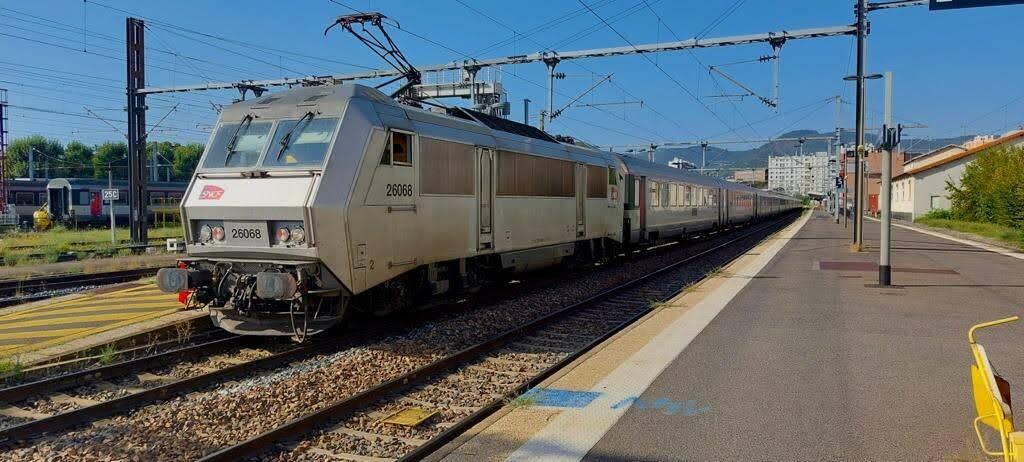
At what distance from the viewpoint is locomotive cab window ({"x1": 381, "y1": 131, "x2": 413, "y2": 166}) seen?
9078 millimetres

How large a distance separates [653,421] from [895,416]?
1.89 metres

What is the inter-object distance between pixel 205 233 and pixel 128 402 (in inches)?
119

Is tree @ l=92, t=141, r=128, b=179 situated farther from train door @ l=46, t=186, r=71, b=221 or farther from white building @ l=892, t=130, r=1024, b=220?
white building @ l=892, t=130, r=1024, b=220

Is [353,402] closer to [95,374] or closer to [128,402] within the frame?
[128,402]

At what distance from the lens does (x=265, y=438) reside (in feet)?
17.6

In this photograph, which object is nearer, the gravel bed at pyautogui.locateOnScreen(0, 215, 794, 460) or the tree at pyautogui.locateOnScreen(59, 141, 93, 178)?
the gravel bed at pyautogui.locateOnScreen(0, 215, 794, 460)

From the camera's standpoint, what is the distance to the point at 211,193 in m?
8.95

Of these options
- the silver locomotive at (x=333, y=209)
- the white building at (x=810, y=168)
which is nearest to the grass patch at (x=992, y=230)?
the white building at (x=810, y=168)

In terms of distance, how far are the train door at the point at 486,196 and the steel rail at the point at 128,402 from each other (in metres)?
4.22

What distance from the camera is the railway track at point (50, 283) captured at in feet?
45.1

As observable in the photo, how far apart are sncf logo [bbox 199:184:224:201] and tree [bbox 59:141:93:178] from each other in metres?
86.7

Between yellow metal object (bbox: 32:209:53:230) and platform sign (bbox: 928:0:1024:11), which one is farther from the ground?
platform sign (bbox: 928:0:1024:11)

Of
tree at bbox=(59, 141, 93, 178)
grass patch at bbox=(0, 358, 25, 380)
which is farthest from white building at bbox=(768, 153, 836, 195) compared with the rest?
tree at bbox=(59, 141, 93, 178)

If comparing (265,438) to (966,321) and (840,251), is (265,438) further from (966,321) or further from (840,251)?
(840,251)
